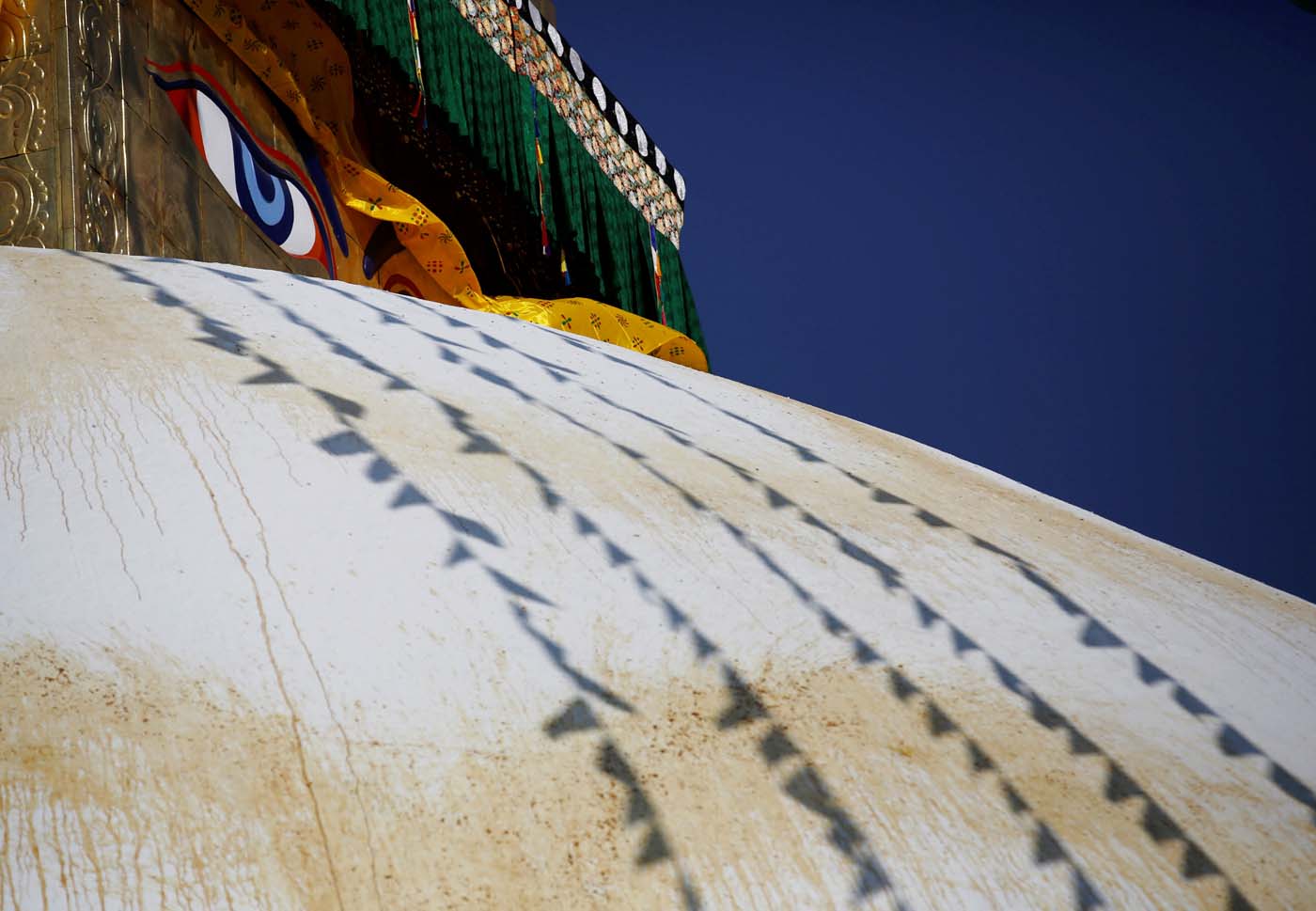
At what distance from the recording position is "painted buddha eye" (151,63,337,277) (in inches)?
147

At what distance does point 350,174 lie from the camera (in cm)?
472

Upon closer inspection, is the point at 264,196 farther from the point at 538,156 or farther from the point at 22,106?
the point at 538,156

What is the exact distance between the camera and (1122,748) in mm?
1306

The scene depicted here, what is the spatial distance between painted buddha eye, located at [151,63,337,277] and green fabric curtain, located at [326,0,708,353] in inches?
20.1

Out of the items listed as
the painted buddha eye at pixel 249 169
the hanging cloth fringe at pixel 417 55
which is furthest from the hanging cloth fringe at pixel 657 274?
the painted buddha eye at pixel 249 169

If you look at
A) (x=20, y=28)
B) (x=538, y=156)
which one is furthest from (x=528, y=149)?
(x=20, y=28)

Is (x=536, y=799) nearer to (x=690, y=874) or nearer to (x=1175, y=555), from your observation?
(x=690, y=874)

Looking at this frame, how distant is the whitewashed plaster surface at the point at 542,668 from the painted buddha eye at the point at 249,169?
2.17 meters

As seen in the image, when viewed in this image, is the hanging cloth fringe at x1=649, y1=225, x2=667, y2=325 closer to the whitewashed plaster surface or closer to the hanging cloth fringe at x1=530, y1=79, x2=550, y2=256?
the hanging cloth fringe at x1=530, y1=79, x2=550, y2=256

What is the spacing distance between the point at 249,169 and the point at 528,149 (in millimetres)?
1560

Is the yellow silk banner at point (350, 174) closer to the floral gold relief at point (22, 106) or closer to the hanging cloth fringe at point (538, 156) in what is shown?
the hanging cloth fringe at point (538, 156)

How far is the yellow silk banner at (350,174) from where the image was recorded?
420 centimetres

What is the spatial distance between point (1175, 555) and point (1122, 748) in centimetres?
76

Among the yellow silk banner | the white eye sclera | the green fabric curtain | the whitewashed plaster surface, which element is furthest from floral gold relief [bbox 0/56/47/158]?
the whitewashed plaster surface
